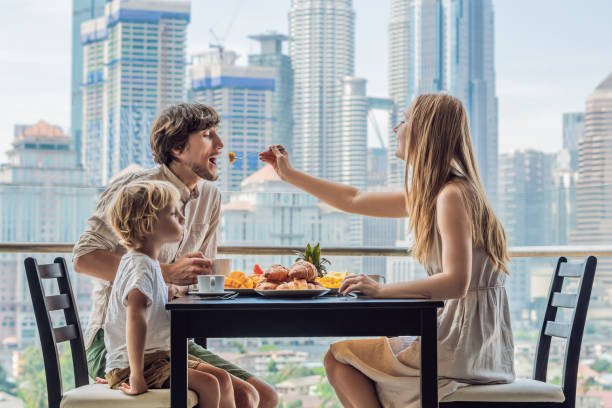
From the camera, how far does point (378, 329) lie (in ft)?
4.95

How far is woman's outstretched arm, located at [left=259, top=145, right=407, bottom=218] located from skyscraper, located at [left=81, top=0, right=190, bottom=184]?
2716cm

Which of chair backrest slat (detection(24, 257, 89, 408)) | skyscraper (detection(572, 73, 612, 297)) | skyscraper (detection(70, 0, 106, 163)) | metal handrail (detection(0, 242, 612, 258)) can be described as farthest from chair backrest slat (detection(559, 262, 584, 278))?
skyscraper (detection(70, 0, 106, 163))

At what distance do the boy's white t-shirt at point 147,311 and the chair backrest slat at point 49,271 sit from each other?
0.28 m

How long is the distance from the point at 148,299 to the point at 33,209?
24.6 m

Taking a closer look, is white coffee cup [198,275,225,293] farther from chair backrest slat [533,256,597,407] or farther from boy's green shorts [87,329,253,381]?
chair backrest slat [533,256,597,407]

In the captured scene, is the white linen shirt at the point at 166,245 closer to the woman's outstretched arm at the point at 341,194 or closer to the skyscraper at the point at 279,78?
the woman's outstretched arm at the point at 341,194

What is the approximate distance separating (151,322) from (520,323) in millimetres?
22636

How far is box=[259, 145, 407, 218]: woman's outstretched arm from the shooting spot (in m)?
2.18

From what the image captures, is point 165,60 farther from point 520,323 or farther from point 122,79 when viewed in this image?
point 520,323

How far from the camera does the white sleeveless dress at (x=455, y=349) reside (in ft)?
5.52

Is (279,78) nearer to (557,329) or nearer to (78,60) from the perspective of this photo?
(78,60)

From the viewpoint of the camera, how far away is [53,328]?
5.80ft

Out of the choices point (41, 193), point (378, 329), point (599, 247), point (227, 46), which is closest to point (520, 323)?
point (227, 46)

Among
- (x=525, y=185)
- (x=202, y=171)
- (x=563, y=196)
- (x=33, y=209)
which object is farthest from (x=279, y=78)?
(x=202, y=171)
